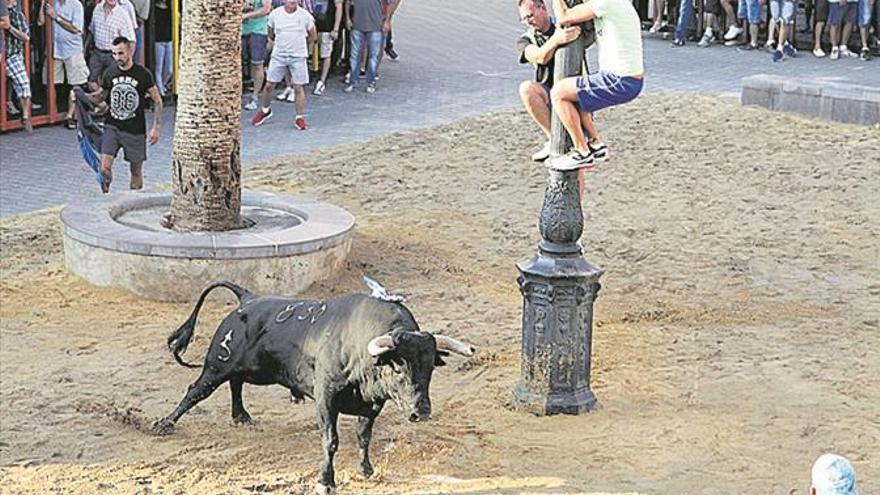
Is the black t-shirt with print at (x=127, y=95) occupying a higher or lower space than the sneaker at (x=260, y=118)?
higher

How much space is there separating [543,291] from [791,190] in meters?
7.55

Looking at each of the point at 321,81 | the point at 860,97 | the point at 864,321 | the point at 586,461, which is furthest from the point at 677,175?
the point at 586,461

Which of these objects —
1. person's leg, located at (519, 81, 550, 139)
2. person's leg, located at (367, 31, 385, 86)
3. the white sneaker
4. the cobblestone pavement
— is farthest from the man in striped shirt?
the white sneaker

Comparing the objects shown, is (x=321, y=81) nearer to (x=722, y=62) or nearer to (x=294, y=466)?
(x=722, y=62)

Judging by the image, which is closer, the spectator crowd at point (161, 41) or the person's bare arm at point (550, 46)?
the person's bare arm at point (550, 46)

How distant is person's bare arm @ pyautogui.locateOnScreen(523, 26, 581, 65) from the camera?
9.05 meters

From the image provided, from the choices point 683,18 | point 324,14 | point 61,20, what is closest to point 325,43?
point 324,14

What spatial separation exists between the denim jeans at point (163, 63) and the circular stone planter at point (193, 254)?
25.0 ft

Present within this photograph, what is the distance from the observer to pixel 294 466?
8547 millimetres

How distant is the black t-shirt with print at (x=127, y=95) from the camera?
14211 millimetres

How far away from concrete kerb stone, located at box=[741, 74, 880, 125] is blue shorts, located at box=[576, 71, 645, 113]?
1140 cm

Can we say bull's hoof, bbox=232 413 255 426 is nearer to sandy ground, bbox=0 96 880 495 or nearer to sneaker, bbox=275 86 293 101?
sandy ground, bbox=0 96 880 495

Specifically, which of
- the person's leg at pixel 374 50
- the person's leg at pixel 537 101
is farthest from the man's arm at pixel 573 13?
the person's leg at pixel 374 50

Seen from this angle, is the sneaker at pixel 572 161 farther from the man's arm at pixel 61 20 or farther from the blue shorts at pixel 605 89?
the man's arm at pixel 61 20
